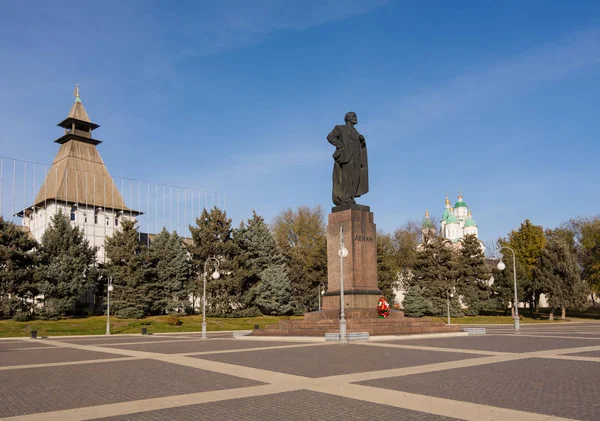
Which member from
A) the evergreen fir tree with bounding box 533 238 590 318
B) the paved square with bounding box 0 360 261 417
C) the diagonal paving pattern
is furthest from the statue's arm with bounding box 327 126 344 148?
the evergreen fir tree with bounding box 533 238 590 318

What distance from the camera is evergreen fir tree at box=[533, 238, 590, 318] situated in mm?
55250

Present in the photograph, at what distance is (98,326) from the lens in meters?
43.1

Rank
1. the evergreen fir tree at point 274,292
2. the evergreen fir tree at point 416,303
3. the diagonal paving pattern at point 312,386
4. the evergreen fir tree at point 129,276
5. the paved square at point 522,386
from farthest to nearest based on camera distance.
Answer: the evergreen fir tree at point 416,303, the evergreen fir tree at point 274,292, the evergreen fir tree at point 129,276, the paved square at point 522,386, the diagonal paving pattern at point 312,386

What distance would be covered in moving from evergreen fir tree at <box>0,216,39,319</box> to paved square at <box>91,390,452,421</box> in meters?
42.5

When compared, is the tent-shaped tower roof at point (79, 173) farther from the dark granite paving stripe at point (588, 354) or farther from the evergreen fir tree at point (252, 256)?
the dark granite paving stripe at point (588, 354)

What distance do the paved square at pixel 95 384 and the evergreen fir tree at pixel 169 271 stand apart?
41.4m

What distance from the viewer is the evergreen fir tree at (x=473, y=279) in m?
60.2

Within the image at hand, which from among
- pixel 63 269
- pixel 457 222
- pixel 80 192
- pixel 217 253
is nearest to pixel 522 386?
pixel 63 269

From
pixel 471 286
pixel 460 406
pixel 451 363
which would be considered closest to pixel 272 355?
pixel 451 363

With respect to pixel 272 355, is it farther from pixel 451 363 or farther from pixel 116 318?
pixel 116 318

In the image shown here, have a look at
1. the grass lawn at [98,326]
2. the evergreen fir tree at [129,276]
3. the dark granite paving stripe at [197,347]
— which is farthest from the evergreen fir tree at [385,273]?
the dark granite paving stripe at [197,347]

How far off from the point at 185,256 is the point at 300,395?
51551mm

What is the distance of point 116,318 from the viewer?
162 ft

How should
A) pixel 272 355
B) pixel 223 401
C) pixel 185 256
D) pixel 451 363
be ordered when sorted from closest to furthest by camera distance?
pixel 223 401, pixel 451 363, pixel 272 355, pixel 185 256
